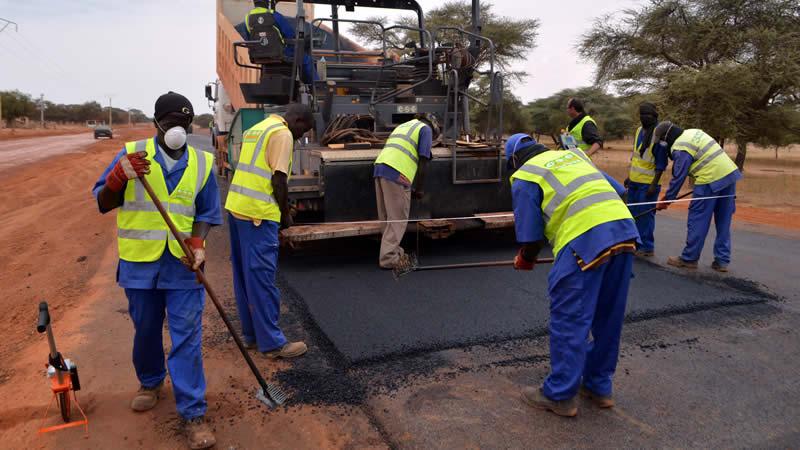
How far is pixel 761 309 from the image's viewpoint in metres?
4.30

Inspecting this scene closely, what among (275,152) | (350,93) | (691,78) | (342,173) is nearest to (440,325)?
(275,152)

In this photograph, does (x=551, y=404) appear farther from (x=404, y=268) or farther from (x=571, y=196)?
(x=404, y=268)

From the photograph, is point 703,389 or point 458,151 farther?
point 458,151

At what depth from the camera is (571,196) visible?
2697 millimetres

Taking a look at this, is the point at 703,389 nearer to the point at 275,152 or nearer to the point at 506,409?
the point at 506,409

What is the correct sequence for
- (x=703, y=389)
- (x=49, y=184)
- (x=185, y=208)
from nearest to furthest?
(x=185, y=208) < (x=703, y=389) < (x=49, y=184)

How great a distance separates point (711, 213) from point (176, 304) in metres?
4.85

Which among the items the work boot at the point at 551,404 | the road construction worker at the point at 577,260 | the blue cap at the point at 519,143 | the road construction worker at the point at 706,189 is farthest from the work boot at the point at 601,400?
the road construction worker at the point at 706,189

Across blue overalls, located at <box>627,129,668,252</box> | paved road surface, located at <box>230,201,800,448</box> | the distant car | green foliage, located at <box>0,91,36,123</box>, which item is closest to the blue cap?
paved road surface, located at <box>230,201,800,448</box>

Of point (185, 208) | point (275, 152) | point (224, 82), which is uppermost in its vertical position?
point (224, 82)

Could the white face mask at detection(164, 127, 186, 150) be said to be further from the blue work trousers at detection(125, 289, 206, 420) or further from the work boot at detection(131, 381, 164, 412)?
the work boot at detection(131, 381, 164, 412)

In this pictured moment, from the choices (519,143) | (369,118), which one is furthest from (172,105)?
(369,118)

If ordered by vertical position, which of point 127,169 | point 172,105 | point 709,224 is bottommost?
point 709,224

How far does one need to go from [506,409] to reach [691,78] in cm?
1241
